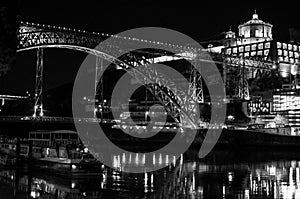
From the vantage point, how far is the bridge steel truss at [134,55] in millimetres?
42900

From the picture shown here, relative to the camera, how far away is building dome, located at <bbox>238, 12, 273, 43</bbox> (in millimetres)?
101369

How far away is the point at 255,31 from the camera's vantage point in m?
102

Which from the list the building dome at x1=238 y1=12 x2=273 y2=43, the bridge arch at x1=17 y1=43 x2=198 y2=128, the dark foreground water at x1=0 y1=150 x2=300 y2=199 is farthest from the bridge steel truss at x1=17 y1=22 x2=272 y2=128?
the building dome at x1=238 y1=12 x2=273 y2=43

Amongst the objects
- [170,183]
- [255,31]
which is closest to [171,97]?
[170,183]

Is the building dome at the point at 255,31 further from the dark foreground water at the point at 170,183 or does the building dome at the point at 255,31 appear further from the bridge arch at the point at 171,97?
the dark foreground water at the point at 170,183

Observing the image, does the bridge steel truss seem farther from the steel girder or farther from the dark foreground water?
the dark foreground water

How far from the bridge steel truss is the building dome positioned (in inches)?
1617

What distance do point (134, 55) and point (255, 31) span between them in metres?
57.8

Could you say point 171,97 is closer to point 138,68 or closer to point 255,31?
point 138,68

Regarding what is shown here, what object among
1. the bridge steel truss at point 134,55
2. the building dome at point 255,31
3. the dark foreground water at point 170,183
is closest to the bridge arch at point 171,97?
the bridge steel truss at point 134,55

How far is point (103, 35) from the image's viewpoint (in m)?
47.9

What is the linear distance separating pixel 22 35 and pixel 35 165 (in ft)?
48.0

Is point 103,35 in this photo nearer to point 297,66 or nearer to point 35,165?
point 35,165

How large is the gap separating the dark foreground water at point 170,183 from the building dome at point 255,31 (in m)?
71.1
